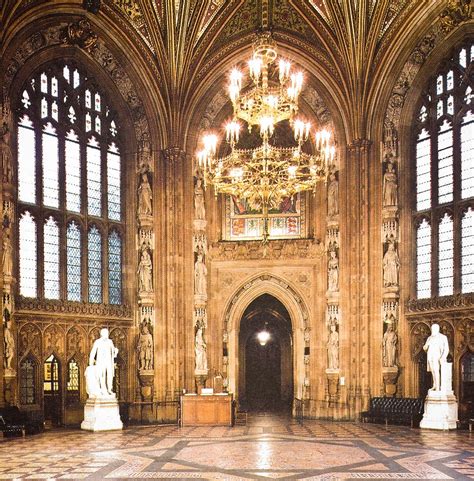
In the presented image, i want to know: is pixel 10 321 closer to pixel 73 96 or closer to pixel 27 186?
pixel 27 186

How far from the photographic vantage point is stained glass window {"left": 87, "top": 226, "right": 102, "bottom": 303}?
94.9 ft

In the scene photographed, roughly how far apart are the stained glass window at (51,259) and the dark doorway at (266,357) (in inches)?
419

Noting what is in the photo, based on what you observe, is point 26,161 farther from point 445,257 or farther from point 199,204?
point 445,257

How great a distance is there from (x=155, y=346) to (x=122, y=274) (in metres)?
3.15

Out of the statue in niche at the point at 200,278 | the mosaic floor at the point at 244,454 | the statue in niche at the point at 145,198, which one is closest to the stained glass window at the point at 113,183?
the statue in niche at the point at 145,198

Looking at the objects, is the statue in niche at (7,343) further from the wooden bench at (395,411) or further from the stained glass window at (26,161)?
the wooden bench at (395,411)

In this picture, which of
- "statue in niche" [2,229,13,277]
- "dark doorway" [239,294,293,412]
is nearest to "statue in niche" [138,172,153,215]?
"statue in niche" [2,229,13,277]

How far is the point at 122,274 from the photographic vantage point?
29.9 m

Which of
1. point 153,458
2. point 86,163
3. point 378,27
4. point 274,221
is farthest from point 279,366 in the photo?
point 153,458

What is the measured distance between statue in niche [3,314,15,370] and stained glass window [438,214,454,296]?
15.0 m

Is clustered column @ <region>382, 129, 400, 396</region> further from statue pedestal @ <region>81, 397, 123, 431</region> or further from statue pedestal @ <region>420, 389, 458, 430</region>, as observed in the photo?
statue pedestal @ <region>81, 397, 123, 431</region>

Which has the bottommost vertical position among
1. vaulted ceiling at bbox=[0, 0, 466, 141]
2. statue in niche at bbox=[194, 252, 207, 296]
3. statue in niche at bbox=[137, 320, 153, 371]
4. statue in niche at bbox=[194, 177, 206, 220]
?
statue in niche at bbox=[137, 320, 153, 371]

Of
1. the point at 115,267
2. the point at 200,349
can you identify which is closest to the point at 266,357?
the point at 200,349

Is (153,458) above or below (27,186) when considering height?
below
